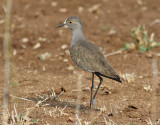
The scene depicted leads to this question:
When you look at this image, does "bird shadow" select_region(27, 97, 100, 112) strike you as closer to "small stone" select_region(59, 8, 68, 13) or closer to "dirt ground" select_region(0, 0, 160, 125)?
"dirt ground" select_region(0, 0, 160, 125)

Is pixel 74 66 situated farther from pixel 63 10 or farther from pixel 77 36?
pixel 63 10

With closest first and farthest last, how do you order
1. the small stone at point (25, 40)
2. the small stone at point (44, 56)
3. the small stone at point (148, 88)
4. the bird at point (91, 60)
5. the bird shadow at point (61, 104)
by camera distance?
the bird at point (91, 60) → the bird shadow at point (61, 104) → the small stone at point (148, 88) → the small stone at point (44, 56) → the small stone at point (25, 40)

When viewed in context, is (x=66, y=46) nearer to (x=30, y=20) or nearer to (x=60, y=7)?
(x=30, y=20)

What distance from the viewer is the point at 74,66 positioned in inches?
289

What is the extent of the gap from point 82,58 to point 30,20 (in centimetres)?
618

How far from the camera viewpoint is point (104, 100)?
5406mm

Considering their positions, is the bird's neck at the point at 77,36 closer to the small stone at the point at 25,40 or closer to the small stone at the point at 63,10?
the small stone at the point at 25,40

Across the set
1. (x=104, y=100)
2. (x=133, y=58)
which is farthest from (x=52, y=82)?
(x=133, y=58)

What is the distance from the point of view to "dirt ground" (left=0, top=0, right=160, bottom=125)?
4645 mm

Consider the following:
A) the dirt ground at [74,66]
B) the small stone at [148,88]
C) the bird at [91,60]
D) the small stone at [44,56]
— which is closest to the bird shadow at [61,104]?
the dirt ground at [74,66]

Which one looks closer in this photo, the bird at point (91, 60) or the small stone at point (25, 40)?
the bird at point (91, 60)

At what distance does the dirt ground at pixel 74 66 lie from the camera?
464cm

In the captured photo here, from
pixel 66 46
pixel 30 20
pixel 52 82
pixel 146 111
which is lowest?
pixel 146 111

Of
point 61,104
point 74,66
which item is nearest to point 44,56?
point 74,66
